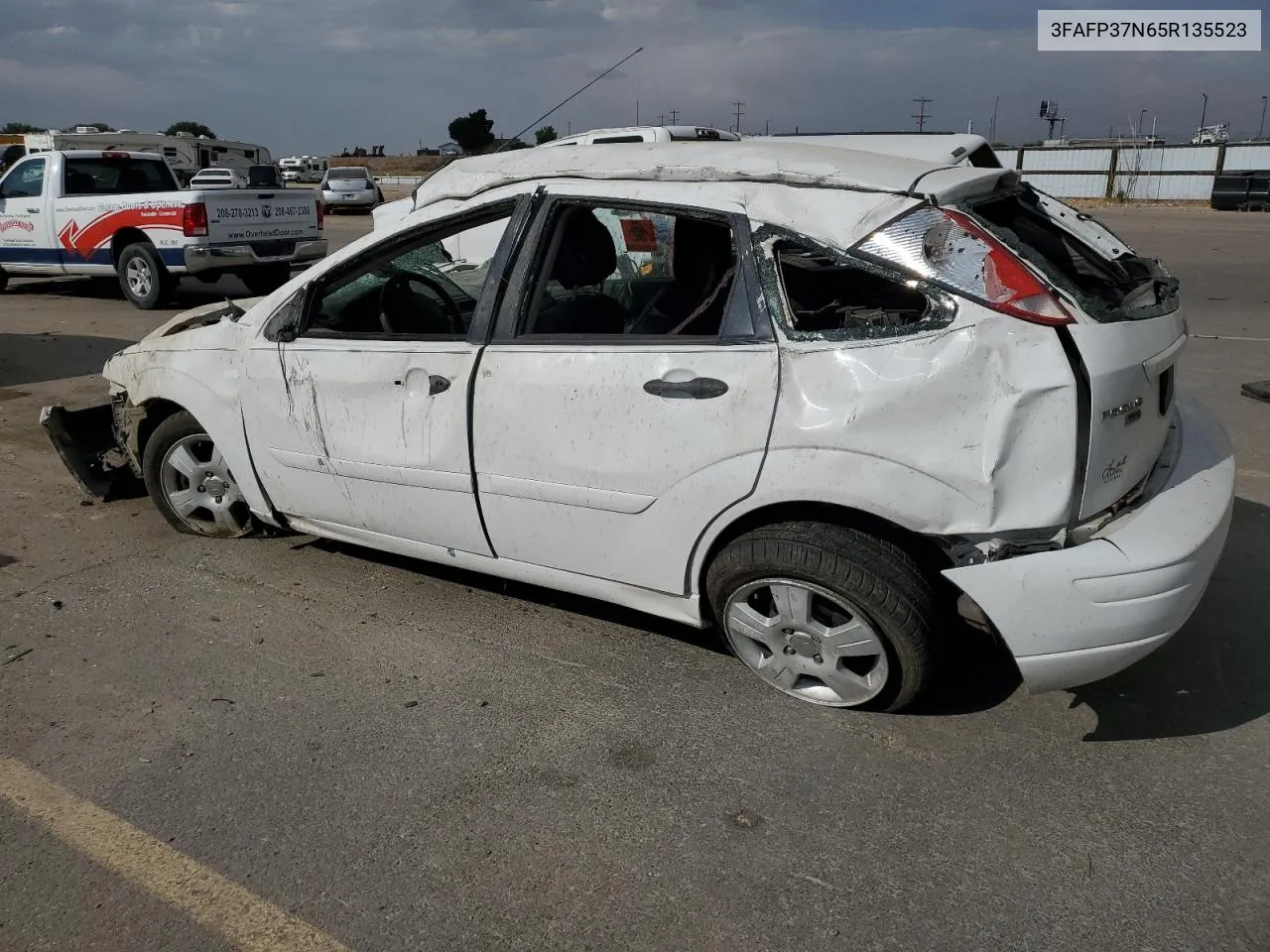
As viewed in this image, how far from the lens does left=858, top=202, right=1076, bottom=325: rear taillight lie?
266 centimetres

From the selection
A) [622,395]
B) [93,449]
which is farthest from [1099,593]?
[93,449]

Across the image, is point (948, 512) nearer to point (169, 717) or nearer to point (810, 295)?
point (810, 295)

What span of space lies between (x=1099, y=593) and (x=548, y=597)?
2.09 metres

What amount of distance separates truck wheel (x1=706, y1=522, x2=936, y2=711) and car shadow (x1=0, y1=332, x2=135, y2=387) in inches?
279

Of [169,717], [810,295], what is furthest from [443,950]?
[810,295]

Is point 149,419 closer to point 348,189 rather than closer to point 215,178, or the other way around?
point 215,178

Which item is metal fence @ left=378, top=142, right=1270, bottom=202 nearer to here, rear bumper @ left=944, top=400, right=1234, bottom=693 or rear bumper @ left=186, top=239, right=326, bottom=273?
rear bumper @ left=186, top=239, right=326, bottom=273

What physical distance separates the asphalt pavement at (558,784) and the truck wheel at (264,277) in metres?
8.68

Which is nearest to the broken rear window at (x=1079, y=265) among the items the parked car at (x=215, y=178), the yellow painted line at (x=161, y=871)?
the yellow painted line at (x=161, y=871)

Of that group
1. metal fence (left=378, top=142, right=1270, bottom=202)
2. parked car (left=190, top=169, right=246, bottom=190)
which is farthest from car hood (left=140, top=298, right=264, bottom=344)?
metal fence (left=378, top=142, right=1270, bottom=202)

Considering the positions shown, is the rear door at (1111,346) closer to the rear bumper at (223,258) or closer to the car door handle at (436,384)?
the car door handle at (436,384)

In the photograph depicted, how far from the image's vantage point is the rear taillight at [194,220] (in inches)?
444

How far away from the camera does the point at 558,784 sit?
2863 millimetres

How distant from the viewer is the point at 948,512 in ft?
8.93
